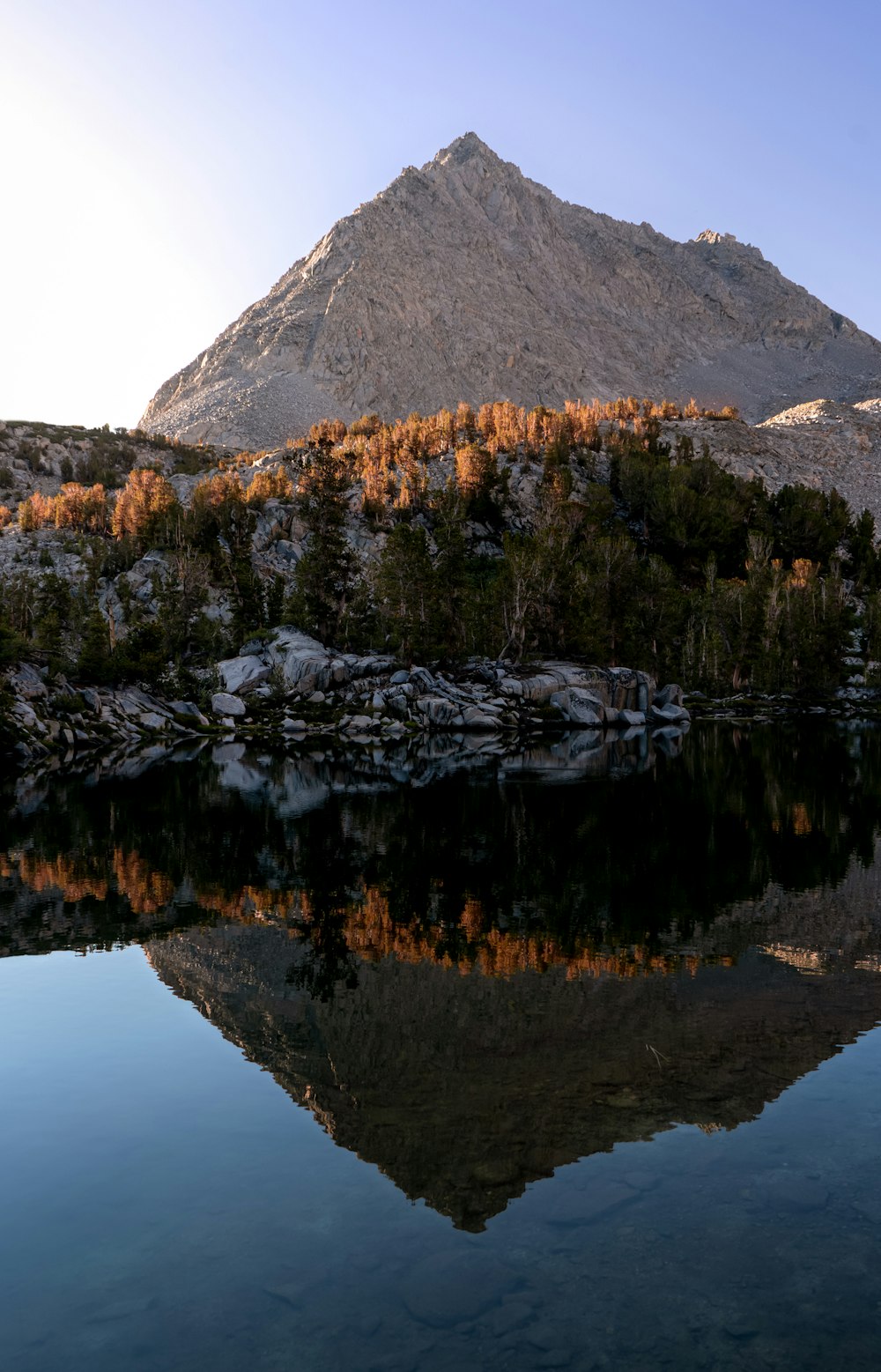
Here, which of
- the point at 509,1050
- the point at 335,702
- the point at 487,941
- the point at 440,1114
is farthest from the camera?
the point at 335,702

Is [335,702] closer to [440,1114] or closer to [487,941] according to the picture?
[487,941]

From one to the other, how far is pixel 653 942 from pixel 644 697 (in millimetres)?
56602

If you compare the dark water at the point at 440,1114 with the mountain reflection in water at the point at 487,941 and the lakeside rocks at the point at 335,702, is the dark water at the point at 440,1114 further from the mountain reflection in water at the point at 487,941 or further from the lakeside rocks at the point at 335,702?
the lakeside rocks at the point at 335,702

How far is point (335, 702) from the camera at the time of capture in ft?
197

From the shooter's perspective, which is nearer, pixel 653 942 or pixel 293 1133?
pixel 293 1133

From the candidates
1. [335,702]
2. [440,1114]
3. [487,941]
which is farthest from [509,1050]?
[335,702]

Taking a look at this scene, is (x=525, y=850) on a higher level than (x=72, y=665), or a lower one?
lower

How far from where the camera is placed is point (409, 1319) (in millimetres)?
5691

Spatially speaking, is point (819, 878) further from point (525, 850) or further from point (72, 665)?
point (72, 665)

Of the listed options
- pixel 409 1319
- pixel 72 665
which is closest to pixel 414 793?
pixel 409 1319

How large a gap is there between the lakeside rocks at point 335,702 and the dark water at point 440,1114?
31.3m

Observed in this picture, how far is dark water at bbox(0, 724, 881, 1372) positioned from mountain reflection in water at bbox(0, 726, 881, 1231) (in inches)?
2.7

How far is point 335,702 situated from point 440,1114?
171 feet

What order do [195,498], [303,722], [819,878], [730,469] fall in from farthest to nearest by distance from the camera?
[730,469] < [195,498] < [303,722] < [819,878]
